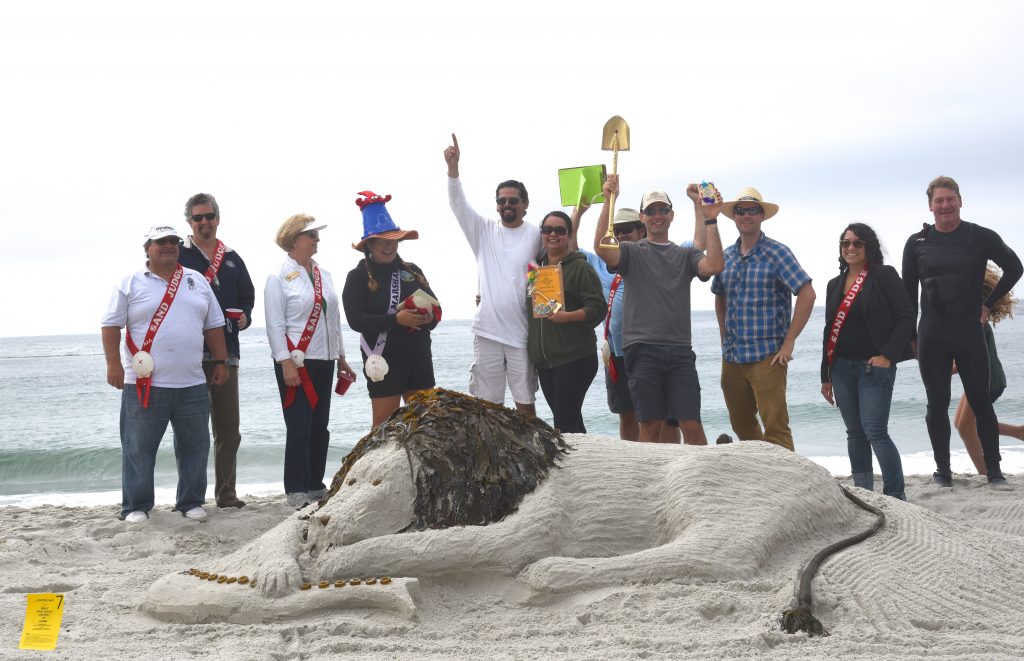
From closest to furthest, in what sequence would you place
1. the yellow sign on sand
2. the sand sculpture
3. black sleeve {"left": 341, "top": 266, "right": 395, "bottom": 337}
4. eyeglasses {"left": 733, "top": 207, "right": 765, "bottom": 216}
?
1. the yellow sign on sand
2. the sand sculpture
3. eyeglasses {"left": 733, "top": 207, "right": 765, "bottom": 216}
4. black sleeve {"left": 341, "top": 266, "right": 395, "bottom": 337}

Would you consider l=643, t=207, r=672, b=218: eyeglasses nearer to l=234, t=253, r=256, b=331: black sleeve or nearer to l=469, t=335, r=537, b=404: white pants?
l=469, t=335, r=537, b=404: white pants

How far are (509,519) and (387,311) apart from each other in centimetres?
294

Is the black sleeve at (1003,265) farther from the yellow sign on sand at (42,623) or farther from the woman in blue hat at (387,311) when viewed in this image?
the yellow sign on sand at (42,623)

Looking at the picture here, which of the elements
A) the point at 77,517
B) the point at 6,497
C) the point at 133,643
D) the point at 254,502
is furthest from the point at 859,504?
the point at 6,497

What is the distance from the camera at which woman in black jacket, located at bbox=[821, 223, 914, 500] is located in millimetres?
5996

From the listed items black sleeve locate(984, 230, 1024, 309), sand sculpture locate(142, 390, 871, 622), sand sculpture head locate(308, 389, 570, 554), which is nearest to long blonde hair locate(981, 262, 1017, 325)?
black sleeve locate(984, 230, 1024, 309)

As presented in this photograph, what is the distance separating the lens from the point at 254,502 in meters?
7.20

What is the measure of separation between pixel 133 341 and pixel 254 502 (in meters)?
1.79

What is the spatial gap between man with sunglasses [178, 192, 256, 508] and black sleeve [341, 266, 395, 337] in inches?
35.3

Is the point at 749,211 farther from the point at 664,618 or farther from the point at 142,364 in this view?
the point at 142,364

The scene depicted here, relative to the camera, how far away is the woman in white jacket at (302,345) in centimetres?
659

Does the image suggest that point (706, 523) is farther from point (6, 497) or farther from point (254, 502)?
point (6, 497)

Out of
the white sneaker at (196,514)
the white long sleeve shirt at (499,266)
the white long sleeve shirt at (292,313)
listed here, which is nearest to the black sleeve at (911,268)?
the white long sleeve shirt at (499,266)

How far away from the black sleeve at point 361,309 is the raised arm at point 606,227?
161 centimetres
